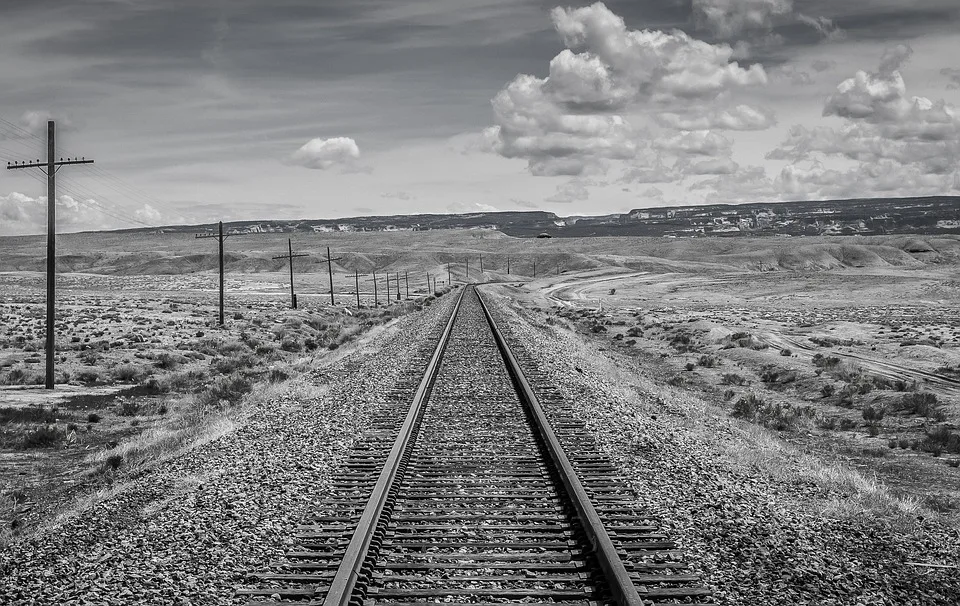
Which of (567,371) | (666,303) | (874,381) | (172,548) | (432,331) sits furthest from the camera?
(666,303)

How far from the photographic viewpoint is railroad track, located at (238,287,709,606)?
5730 millimetres

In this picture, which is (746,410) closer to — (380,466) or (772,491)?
(772,491)

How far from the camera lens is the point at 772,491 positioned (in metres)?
8.97

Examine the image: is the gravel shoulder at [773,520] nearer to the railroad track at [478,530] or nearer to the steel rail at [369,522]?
the railroad track at [478,530]

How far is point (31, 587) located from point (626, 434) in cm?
805

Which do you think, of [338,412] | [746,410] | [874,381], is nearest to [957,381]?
→ [874,381]

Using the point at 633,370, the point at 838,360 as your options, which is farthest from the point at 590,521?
the point at 838,360

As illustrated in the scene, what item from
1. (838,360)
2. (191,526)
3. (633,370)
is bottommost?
(633,370)

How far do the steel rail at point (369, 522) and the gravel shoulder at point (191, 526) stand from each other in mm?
720

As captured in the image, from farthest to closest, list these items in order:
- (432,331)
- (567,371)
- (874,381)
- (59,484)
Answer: (432,331) → (874,381) → (567,371) → (59,484)

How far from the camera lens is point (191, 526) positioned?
24.2ft

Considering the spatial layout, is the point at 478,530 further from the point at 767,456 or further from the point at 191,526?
the point at 767,456

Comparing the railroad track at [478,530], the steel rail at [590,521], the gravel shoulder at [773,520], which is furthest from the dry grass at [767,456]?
the steel rail at [590,521]

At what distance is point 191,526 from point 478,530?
8.82 feet
